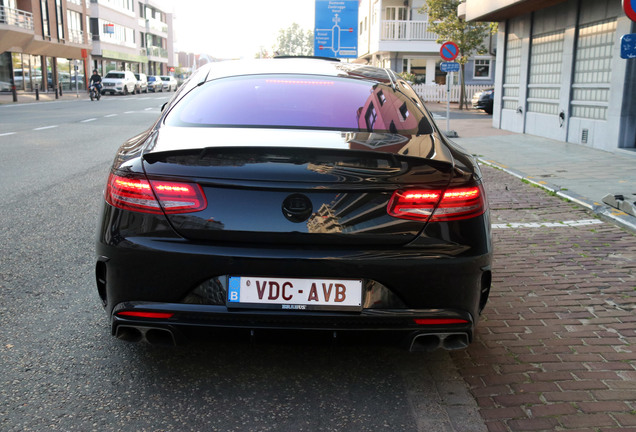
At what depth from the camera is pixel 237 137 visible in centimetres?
291

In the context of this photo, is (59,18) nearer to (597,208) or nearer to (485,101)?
(485,101)

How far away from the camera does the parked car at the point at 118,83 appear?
52.3m

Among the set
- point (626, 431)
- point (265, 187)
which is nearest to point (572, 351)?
point (626, 431)

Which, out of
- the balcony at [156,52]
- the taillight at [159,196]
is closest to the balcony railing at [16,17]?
the balcony at [156,52]

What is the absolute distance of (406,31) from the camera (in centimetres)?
4038

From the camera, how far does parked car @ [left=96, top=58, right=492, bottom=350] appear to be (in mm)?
2633

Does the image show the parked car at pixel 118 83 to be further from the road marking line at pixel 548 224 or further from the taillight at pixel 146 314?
the taillight at pixel 146 314

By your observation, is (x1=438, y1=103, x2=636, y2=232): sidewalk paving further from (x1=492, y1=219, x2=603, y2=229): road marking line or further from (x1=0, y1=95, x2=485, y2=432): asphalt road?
(x1=0, y1=95, x2=485, y2=432): asphalt road

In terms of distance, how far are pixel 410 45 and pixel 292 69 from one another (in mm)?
37995

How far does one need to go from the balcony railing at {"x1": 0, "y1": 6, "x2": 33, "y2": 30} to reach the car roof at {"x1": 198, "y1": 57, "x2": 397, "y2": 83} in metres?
43.2

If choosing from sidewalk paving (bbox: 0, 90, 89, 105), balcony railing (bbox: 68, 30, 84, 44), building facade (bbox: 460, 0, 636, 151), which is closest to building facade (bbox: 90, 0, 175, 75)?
balcony railing (bbox: 68, 30, 84, 44)

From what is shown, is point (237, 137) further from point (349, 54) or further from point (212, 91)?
point (349, 54)

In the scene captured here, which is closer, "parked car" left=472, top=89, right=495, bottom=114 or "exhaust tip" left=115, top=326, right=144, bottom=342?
"exhaust tip" left=115, top=326, right=144, bottom=342

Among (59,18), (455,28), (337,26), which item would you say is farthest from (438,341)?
(59,18)
